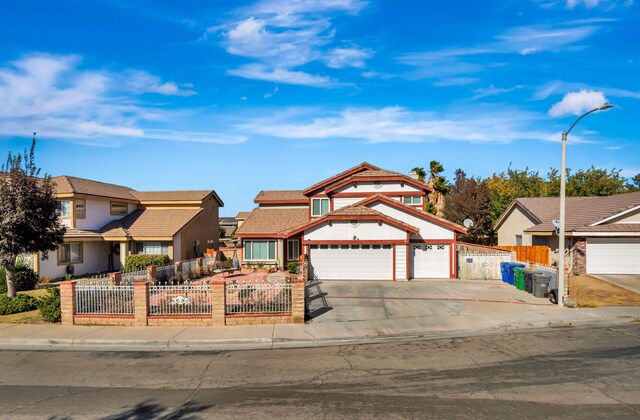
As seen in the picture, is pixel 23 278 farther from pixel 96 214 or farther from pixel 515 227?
pixel 515 227

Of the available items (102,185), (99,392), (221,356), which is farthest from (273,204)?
Result: (99,392)

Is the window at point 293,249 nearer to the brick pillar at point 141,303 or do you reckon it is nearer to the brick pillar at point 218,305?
the brick pillar at point 218,305

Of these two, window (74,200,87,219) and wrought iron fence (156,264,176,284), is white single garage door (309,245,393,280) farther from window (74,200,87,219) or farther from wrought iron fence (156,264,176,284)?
window (74,200,87,219)

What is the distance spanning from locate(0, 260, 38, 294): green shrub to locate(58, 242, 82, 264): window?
3.05 meters

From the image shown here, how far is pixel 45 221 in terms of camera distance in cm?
2033

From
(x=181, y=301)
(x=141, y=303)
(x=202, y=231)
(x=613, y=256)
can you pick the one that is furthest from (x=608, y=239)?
(x=202, y=231)

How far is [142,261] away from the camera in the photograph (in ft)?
96.8

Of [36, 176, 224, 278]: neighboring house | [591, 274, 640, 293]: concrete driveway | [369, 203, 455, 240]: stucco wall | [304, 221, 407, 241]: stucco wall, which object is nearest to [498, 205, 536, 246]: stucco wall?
[591, 274, 640, 293]: concrete driveway

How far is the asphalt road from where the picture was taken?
26.1ft

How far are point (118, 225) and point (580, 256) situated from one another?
34.0 m

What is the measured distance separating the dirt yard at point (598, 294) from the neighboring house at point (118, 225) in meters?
26.8

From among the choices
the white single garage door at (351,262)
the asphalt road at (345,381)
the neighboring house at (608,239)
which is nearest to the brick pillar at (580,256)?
the neighboring house at (608,239)

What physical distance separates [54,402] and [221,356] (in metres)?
4.16

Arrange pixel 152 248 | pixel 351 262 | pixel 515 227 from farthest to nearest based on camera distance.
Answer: pixel 515 227, pixel 152 248, pixel 351 262
